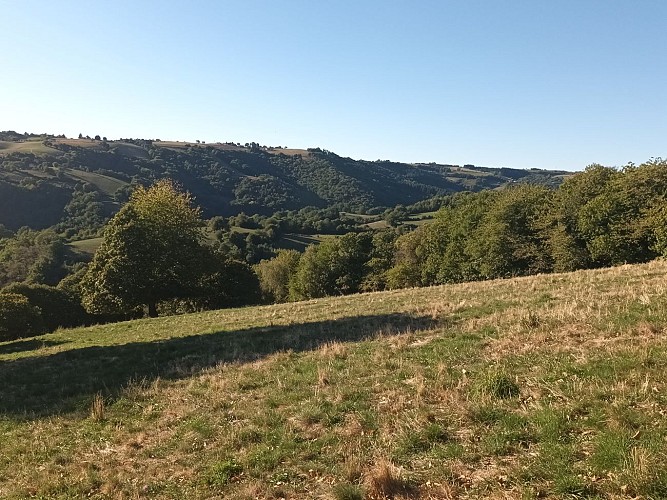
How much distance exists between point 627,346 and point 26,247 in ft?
368

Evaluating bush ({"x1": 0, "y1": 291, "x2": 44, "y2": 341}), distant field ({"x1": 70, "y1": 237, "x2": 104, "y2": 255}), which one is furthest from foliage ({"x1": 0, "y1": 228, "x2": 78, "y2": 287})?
bush ({"x1": 0, "y1": 291, "x2": 44, "y2": 341})

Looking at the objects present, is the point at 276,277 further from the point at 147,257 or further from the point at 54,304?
the point at 147,257

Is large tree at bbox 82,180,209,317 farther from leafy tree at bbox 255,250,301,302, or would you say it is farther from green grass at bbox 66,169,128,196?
green grass at bbox 66,169,128,196

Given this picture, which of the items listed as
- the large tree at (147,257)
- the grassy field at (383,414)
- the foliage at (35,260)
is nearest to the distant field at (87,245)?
the foliage at (35,260)

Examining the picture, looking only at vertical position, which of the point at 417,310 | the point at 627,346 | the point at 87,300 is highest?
the point at 627,346

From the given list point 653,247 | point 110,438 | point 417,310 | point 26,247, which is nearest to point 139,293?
point 417,310

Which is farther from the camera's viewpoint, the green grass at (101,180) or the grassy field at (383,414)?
the green grass at (101,180)

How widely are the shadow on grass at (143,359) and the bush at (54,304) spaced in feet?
115

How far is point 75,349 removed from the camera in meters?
22.5

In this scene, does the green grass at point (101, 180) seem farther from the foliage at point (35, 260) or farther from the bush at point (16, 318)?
the bush at point (16, 318)

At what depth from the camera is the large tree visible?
42.2m

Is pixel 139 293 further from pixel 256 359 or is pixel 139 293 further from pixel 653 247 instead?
pixel 653 247

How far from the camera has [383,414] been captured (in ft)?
28.9

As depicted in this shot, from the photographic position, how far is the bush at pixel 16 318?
1571 inches
